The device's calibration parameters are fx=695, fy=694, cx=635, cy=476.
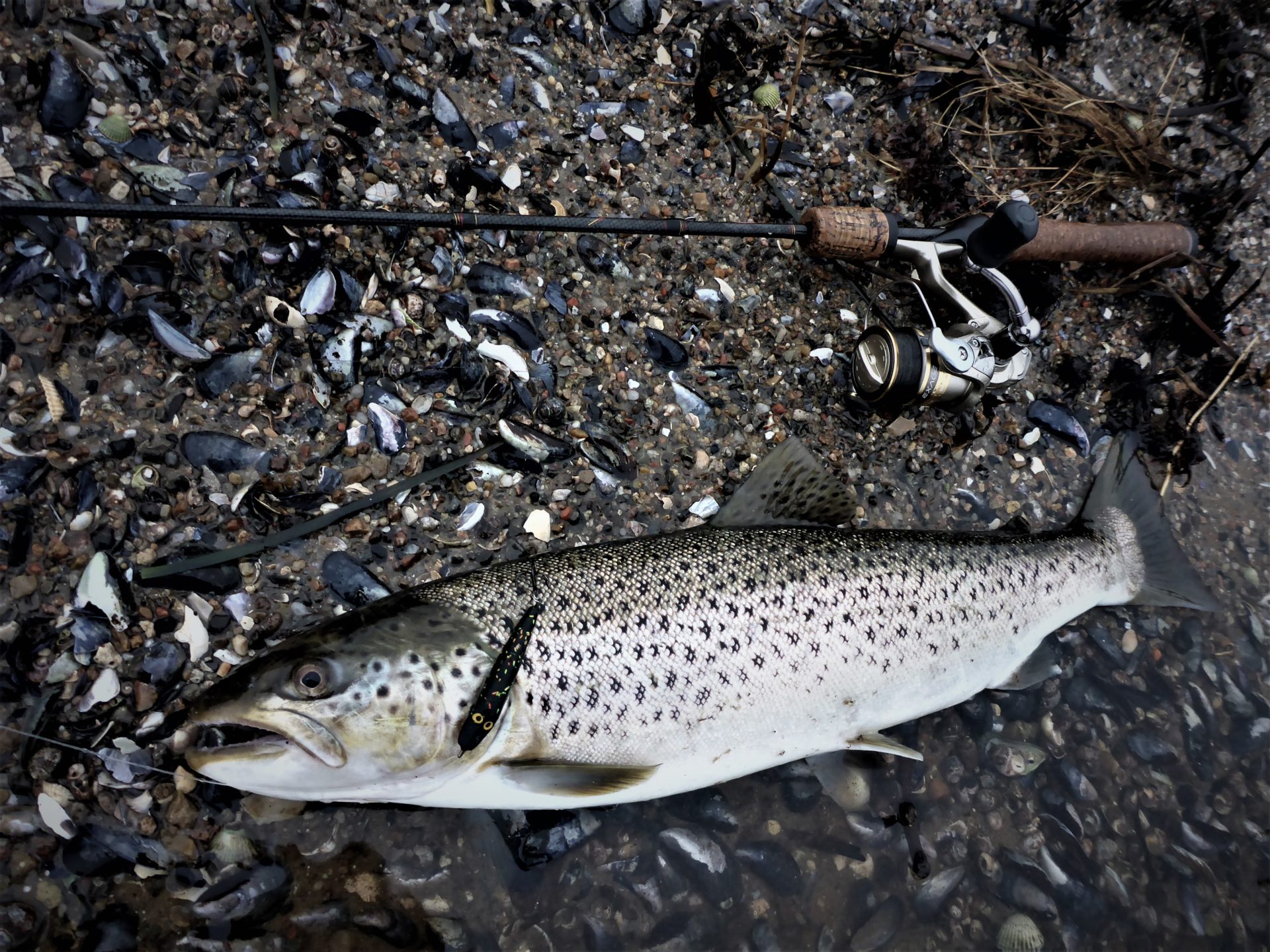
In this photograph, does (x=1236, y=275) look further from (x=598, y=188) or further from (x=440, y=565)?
(x=440, y=565)

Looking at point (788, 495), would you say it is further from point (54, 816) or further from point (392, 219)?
point (54, 816)

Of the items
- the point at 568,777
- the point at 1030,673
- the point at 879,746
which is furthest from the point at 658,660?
the point at 1030,673

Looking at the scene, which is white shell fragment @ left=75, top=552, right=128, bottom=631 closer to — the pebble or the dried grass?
the pebble

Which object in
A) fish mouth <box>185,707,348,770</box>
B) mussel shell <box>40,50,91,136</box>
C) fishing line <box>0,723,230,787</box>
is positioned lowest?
fishing line <box>0,723,230,787</box>

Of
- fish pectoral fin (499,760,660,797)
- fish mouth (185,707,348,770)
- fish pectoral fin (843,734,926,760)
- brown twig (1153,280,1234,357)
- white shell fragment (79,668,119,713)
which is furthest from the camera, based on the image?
brown twig (1153,280,1234,357)

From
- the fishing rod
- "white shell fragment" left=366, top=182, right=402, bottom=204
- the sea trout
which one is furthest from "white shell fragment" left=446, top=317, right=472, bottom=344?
the sea trout

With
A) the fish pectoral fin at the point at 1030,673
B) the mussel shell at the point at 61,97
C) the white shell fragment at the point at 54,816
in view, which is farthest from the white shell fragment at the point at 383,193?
the fish pectoral fin at the point at 1030,673

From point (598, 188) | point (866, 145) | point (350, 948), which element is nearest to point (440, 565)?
point (350, 948)
